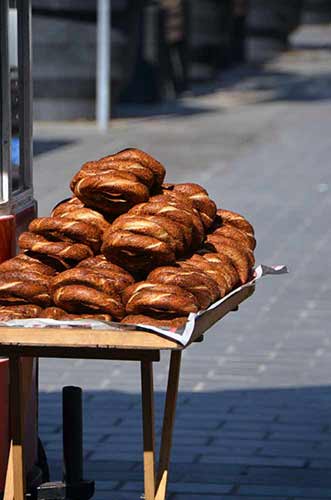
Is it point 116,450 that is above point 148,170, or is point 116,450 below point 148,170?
below

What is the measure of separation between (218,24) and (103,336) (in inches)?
939

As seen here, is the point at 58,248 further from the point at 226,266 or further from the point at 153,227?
the point at 226,266

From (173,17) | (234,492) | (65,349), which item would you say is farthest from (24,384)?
(173,17)

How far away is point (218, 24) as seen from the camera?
1086 inches

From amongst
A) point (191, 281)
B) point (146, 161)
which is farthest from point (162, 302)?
point (146, 161)

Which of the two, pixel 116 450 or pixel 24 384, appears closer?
pixel 24 384

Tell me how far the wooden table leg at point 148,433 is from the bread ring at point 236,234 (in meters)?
0.68

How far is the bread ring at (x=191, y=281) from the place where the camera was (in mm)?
4445

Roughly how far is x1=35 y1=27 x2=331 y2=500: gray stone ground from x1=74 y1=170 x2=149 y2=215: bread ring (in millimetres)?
1535

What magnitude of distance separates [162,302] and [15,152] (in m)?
1.39

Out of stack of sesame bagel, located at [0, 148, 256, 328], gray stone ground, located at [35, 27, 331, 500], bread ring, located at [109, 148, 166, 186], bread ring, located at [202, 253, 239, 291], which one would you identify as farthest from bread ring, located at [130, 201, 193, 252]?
gray stone ground, located at [35, 27, 331, 500]

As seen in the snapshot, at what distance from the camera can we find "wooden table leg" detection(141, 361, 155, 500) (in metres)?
4.53

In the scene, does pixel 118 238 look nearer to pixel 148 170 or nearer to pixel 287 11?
pixel 148 170

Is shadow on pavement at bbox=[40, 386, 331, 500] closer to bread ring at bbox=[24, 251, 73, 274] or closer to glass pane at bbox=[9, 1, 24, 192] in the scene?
glass pane at bbox=[9, 1, 24, 192]
